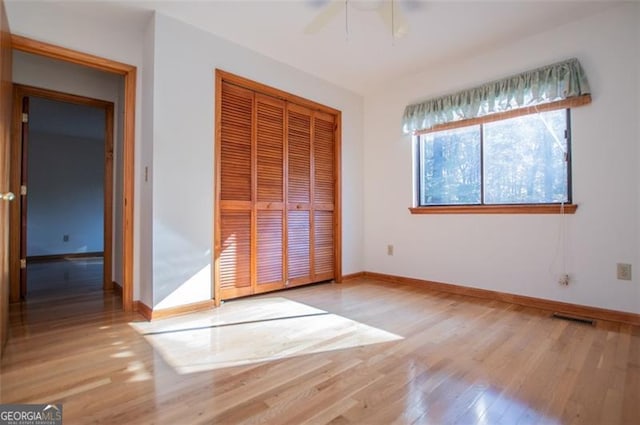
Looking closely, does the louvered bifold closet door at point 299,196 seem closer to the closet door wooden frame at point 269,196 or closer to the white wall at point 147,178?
the closet door wooden frame at point 269,196

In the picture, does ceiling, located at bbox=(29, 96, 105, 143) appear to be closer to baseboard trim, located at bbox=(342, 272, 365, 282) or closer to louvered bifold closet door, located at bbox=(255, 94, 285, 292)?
louvered bifold closet door, located at bbox=(255, 94, 285, 292)

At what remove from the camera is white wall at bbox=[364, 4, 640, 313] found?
236 cm

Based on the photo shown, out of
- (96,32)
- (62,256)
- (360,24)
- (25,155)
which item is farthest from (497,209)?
(62,256)

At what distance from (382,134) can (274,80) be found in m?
1.46

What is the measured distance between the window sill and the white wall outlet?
0.49 meters

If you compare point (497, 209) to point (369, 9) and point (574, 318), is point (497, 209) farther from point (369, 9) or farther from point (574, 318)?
point (369, 9)

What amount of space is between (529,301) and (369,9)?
2.72 m

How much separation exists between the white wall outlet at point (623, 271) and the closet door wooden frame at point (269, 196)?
244 cm

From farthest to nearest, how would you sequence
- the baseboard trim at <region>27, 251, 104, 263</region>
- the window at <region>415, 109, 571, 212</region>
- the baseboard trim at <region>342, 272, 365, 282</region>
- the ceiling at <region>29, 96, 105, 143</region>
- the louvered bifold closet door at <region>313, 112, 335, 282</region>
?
the baseboard trim at <region>27, 251, 104, 263</region>
the ceiling at <region>29, 96, 105, 143</region>
the baseboard trim at <region>342, 272, 365, 282</region>
the louvered bifold closet door at <region>313, 112, 335, 282</region>
the window at <region>415, 109, 571, 212</region>

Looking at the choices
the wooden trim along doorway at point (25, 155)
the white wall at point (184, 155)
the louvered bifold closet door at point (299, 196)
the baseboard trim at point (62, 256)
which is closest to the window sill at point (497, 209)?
the louvered bifold closet door at point (299, 196)

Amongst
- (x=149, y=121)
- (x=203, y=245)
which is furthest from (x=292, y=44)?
(x=203, y=245)

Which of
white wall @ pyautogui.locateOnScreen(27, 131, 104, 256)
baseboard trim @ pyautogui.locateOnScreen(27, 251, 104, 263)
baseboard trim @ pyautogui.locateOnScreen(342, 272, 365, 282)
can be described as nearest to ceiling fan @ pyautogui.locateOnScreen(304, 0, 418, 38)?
baseboard trim @ pyautogui.locateOnScreen(342, 272, 365, 282)

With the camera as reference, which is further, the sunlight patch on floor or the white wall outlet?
the white wall outlet

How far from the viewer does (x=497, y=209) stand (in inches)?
117
